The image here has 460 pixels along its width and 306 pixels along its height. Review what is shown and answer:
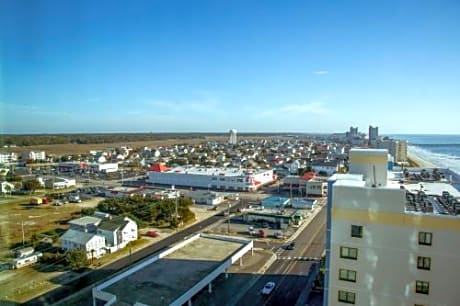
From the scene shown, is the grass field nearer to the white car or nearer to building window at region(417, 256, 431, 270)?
the white car

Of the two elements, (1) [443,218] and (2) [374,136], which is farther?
(2) [374,136]

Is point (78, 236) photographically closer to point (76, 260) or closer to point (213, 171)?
point (76, 260)

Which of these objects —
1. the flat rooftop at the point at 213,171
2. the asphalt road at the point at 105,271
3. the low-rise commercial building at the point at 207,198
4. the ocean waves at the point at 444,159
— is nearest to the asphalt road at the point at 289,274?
the asphalt road at the point at 105,271

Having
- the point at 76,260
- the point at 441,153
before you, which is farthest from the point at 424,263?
the point at 441,153

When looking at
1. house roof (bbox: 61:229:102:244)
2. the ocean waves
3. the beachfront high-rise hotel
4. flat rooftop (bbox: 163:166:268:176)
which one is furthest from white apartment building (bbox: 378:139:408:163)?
the beachfront high-rise hotel

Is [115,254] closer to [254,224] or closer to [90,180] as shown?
[254,224]

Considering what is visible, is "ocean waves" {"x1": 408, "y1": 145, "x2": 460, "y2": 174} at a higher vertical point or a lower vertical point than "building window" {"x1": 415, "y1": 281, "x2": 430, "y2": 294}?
lower

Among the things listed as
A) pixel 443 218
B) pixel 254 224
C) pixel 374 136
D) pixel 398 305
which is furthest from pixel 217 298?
pixel 374 136
